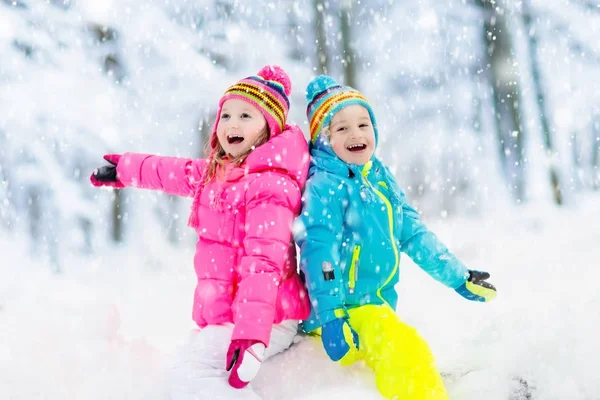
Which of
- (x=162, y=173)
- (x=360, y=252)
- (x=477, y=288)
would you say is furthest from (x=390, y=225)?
(x=162, y=173)

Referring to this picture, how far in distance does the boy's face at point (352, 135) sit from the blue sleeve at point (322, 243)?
0.19 meters

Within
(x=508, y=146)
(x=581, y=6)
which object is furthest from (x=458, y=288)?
(x=581, y=6)

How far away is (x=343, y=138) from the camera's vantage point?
2664mm

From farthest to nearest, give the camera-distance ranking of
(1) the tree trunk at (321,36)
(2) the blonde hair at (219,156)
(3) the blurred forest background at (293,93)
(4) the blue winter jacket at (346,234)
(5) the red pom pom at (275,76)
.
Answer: (1) the tree trunk at (321,36)
(3) the blurred forest background at (293,93)
(5) the red pom pom at (275,76)
(2) the blonde hair at (219,156)
(4) the blue winter jacket at (346,234)

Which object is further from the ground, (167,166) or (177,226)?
(167,166)

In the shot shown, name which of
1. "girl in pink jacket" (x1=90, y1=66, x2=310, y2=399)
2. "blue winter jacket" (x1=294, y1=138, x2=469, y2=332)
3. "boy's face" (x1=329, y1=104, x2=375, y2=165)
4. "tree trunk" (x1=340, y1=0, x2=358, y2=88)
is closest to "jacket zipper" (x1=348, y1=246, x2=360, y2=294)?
"blue winter jacket" (x1=294, y1=138, x2=469, y2=332)

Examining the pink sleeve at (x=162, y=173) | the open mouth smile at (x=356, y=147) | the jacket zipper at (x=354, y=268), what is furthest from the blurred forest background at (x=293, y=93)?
the jacket zipper at (x=354, y=268)

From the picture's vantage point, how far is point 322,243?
240 cm

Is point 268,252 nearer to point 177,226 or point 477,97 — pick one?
point 177,226

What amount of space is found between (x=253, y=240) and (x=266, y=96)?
852mm

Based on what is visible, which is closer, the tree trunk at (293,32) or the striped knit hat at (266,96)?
the striped knit hat at (266,96)

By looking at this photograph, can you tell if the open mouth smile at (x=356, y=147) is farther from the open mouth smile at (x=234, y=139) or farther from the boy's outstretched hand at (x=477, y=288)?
the boy's outstretched hand at (x=477, y=288)

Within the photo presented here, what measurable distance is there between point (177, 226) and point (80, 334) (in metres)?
6.40

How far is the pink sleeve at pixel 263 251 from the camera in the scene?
2123 mm
